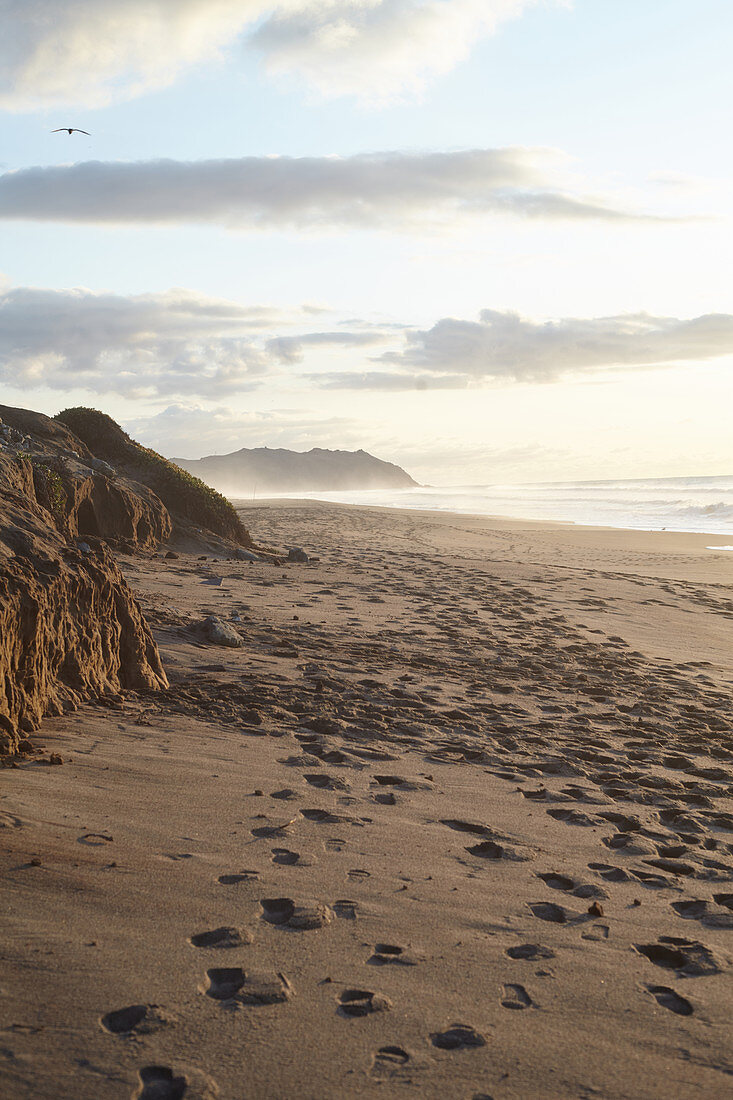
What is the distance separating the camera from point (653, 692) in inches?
266

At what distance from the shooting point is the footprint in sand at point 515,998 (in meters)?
2.50

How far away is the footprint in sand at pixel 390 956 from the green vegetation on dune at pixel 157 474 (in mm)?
11774

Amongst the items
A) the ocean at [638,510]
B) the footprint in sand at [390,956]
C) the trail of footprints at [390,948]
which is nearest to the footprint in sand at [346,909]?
the trail of footprints at [390,948]

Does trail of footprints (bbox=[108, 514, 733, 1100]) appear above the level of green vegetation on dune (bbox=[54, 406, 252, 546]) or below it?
below

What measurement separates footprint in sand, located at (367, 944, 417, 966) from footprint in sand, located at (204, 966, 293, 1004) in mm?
331

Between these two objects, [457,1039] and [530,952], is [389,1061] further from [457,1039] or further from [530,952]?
[530,952]

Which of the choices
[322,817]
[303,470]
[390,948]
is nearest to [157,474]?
[322,817]

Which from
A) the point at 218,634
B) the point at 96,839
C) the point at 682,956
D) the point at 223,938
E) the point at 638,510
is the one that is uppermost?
the point at 638,510

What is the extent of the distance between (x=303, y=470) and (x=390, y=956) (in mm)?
158602

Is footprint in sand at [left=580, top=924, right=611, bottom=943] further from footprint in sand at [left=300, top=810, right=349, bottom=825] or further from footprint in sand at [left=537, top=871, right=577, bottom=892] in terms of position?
footprint in sand at [left=300, top=810, right=349, bottom=825]

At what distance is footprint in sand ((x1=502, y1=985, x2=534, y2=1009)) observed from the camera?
250 centimetres

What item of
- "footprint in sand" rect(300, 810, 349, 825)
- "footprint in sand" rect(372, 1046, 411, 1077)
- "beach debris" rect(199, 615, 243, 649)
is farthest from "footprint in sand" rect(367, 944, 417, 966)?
"beach debris" rect(199, 615, 243, 649)

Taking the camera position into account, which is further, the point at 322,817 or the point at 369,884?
the point at 322,817

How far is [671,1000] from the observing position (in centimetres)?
260
